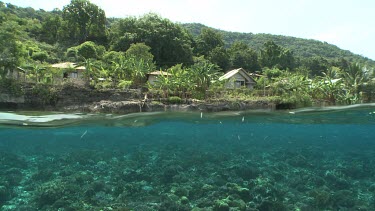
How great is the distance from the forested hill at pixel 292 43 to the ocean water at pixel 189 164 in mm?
65013

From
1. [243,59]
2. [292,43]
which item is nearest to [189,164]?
[243,59]

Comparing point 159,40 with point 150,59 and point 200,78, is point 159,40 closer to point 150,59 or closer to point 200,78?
point 150,59

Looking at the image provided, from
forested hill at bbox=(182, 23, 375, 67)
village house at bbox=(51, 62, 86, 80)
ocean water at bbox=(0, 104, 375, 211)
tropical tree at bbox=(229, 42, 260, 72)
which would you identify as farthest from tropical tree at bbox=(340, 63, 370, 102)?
forested hill at bbox=(182, 23, 375, 67)

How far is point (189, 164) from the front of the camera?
661 inches

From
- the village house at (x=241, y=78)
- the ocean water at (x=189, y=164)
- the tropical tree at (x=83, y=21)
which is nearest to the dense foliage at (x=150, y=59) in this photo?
the tropical tree at (x=83, y=21)

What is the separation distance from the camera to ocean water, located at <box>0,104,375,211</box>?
11.5 m

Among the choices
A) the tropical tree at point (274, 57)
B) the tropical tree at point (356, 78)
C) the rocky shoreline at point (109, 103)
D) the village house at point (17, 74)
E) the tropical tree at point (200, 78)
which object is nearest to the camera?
the rocky shoreline at point (109, 103)

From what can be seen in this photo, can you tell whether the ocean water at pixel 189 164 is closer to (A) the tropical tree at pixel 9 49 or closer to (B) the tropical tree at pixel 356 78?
(A) the tropical tree at pixel 9 49

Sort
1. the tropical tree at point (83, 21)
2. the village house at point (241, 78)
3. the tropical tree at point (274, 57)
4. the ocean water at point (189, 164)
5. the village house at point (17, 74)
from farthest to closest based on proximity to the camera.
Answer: the tropical tree at point (274, 57) → the tropical tree at point (83, 21) → the village house at point (241, 78) → the village house at point (17, 74) → the ocean water at point (189, 164)

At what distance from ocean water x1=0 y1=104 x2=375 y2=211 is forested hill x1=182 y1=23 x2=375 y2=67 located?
65.0 meters

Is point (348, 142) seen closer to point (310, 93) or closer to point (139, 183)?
point (310, 93)

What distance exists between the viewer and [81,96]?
27734 millimetres

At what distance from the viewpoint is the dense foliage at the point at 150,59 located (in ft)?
95.5

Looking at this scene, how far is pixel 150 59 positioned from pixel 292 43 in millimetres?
73963
